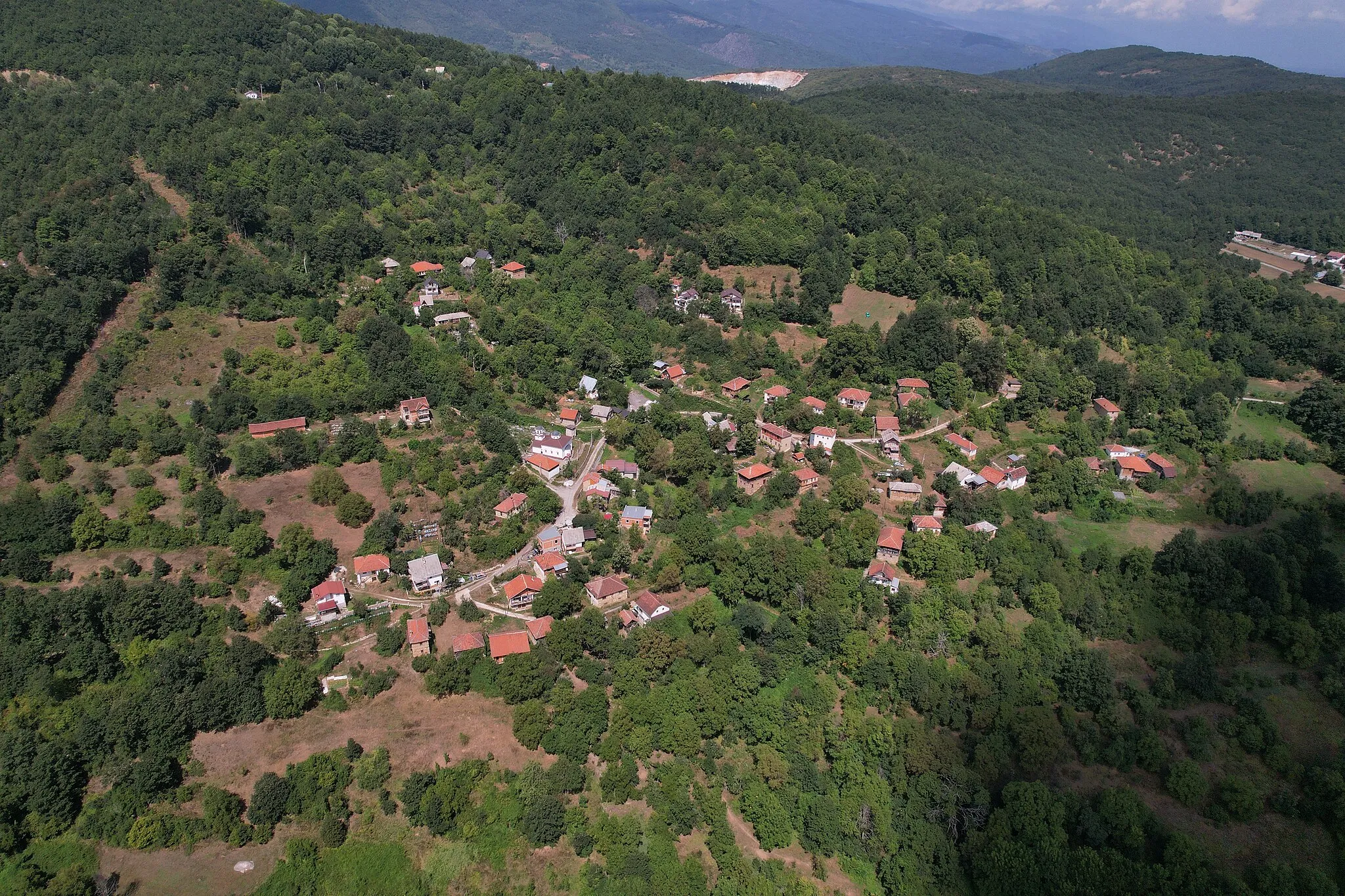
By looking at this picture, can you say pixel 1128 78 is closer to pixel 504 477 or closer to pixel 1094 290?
pixel 1094 290

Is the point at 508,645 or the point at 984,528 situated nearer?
the point at 508,645

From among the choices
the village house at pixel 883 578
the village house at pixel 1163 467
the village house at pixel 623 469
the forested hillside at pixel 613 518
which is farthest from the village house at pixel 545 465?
the village house at pixel 1163 467

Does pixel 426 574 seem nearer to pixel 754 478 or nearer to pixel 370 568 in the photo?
pixel 370 568

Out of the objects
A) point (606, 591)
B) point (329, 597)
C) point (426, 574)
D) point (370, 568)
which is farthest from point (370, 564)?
point (606, 591)

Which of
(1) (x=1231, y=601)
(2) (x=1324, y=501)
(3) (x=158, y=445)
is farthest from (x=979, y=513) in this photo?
(3) (x=158, y=445)

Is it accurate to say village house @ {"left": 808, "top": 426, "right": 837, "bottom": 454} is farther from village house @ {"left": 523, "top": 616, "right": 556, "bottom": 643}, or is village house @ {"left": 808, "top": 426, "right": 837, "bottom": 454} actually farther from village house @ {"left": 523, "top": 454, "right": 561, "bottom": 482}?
village house @ {"left": 523, "top": 616, "right": 556, "bottom": 643}

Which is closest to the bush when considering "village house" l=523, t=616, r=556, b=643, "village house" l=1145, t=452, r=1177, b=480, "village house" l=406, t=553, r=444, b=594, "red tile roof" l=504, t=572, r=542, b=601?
"village house" l=406, t=553, r=444, b=594
